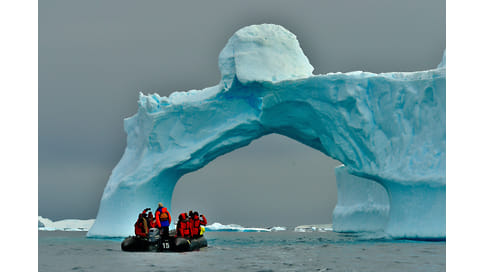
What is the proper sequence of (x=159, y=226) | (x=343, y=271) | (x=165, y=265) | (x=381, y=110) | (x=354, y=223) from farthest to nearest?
(x=354, y=223)
(x=381, y=110)
(x=159, y=226)
(x=165, y=265)
(x=343, y=271)

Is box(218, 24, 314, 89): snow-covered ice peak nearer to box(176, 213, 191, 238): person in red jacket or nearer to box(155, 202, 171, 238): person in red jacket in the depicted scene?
box(176, 213, 191, 238): person in red jacket

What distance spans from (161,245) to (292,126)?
9185 mm

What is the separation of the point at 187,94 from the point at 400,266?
13.7 meters

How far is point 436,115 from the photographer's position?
20812 mm

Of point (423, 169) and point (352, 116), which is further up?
point (352, 116)

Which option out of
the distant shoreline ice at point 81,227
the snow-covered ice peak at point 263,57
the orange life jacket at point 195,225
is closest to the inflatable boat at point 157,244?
the orange life jacket at point 195,225

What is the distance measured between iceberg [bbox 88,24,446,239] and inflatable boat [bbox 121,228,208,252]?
6713mm

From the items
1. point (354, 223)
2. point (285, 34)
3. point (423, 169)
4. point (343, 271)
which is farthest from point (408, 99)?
point (354, 223)

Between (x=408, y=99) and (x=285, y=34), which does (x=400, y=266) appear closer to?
(x=408, y=99)

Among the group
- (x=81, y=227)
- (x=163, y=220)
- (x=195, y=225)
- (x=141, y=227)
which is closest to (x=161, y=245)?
(x=163, y=220)

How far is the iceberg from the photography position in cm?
2089

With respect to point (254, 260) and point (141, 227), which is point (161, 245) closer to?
point (141, 227)

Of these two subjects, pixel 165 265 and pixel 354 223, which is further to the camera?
pixel 354 223

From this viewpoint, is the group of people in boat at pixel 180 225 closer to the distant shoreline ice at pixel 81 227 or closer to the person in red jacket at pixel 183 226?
the person in red jacket at pixel 183 226
